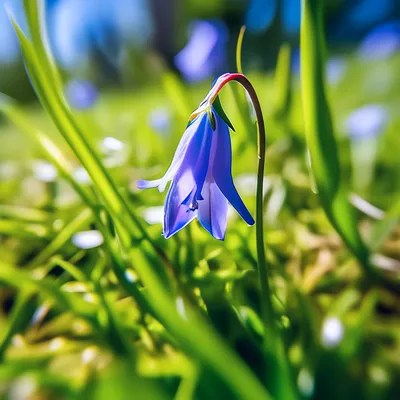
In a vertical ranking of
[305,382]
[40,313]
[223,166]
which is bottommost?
[305,382]

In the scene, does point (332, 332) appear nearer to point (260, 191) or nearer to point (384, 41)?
point (260, 191)

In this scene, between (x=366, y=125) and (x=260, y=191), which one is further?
(x=366, y=125)

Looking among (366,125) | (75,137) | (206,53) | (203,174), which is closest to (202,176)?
(203,174)

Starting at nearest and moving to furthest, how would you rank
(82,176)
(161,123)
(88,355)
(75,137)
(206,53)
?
(75,137)
(88,355)
(82,176)
(161,123)
(206,53)

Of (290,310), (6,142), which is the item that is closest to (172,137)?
(290,310)

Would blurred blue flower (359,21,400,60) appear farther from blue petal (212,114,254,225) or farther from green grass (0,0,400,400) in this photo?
blue petal (212,114,254,225)

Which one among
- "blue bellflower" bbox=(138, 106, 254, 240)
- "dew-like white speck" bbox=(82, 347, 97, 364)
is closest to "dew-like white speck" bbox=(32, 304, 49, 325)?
"dew-like white speck" bbox=(82, 347, 97, 364)

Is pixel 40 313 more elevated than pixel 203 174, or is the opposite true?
pixel 203 174
